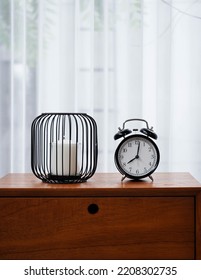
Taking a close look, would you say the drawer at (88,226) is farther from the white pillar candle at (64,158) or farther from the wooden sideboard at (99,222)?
the white pillar candle at (64,158)

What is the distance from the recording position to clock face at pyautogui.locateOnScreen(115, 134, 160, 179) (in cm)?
152

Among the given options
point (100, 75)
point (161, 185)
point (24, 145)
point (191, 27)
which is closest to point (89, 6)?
point (100, 75)

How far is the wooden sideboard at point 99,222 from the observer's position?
4.59ft

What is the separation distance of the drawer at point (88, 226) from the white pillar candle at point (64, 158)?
126 mm

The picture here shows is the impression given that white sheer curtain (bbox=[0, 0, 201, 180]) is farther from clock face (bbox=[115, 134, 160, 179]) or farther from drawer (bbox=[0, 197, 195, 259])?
drawer (bbox=[0, 197, 195, 259])

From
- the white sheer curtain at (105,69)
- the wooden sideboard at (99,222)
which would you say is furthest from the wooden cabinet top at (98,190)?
the white sheer curtain at (105,69)

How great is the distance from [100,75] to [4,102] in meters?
0.38

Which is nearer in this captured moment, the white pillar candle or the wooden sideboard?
the wooden sideboard

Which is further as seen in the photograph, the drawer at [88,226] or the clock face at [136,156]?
the clock face at [136,156]

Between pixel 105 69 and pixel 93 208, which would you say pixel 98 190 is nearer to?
pixel 93 208

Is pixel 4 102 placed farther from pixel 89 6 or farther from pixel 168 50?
pixel 168 50

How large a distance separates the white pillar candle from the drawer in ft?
0.41

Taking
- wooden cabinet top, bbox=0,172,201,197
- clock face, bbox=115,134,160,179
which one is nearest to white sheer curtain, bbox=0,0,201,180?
clock face, bbox=115,134,160,179

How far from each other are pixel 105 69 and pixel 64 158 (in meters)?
0.56
